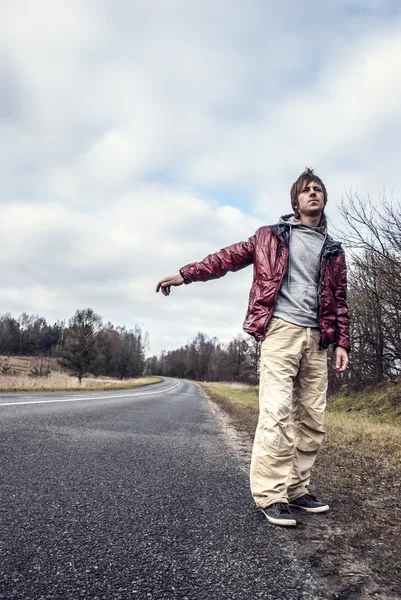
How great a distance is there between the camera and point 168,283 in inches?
116

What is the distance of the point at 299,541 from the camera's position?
181cm

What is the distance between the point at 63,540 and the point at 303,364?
1.61 metres

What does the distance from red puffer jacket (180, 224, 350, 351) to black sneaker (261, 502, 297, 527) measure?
95 centimetres

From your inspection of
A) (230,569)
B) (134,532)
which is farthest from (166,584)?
(134,532)

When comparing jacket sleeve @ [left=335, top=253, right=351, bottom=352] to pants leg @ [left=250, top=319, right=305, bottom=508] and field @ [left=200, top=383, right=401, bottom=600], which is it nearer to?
pants leg @ [left=250, top=319, right=305, bottom=508]

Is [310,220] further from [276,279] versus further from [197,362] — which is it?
[197,362]

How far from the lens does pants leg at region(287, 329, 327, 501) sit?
2492 mm

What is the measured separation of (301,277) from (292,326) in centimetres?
37

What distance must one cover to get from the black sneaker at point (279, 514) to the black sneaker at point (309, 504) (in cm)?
28

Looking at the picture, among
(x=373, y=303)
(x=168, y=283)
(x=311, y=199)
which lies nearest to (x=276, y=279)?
(x=311, y=199)

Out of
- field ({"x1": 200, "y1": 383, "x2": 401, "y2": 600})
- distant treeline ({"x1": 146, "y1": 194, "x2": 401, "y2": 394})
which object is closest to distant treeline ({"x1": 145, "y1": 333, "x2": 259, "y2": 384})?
distant treeline ({"x1": 146, "y1": 194, "x2": 401, "y2": 394})

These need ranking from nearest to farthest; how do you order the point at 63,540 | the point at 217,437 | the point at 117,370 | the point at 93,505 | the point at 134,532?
1. the point at 63,540
2. the point at 134,532
3. the point at 93,505
4. the point at 217,437
5. the point at 117,370

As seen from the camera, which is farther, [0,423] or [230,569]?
[0,423]

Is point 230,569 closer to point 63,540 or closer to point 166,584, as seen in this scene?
point 166,584
